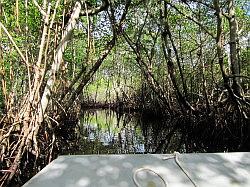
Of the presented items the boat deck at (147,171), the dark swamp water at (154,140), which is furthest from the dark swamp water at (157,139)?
the boat deck at (147,171)

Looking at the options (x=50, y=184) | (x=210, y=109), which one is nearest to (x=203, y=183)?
(x=50, y=184)

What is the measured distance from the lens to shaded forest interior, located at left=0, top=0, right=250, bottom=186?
3703 millimetres

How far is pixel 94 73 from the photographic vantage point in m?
7.50

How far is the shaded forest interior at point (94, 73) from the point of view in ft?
12.1

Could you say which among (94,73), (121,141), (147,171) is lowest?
(121,141)

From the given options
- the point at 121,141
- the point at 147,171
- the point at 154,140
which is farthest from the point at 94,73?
the point at 147,171

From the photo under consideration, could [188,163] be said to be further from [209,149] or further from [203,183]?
[209,149]

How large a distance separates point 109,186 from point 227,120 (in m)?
5.60

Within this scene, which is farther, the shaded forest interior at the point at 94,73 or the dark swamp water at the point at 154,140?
the dark swamp water at the point at 154,140

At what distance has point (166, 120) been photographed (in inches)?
436

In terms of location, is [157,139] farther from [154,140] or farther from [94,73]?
[94,73]

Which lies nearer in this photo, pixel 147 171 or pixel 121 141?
pixel 147 171

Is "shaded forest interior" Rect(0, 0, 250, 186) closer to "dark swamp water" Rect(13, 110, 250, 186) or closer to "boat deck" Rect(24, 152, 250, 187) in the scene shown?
"dark swamp water" Rect(13, 110, 250, 186)

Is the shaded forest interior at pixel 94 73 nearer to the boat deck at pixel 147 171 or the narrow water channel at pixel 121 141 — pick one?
the narrow water channel at pixel 121 141
